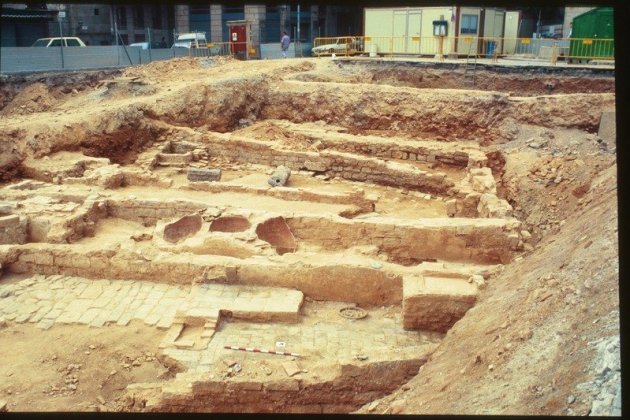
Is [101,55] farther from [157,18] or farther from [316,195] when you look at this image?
[157,18]

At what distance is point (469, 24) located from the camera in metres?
19.6

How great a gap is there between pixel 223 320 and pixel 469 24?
16.7 meters

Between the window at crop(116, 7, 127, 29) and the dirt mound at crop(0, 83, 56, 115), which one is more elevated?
the window at crop(116, 7, 127, 29)

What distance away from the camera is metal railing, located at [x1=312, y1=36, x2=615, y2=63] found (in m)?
18.1

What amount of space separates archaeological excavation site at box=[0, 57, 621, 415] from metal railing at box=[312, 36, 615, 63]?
103 inches

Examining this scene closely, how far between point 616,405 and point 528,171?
9.08 metres

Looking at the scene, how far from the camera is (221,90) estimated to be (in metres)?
16.6

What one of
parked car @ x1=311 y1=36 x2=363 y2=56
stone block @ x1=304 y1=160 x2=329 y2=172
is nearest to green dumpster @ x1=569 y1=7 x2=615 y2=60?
parked car @ x1=311 y1=36 x2=363 y2=56

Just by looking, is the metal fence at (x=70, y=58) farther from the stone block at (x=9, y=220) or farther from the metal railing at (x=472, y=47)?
the stone block at (x=9, y=220)

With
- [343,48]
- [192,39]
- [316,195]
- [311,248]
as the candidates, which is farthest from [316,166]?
[192,39]

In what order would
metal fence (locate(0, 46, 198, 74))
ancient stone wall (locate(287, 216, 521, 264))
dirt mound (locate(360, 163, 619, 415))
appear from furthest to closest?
metal fence (locate(0, 46, 198, 74))
ancient stone wall (locate(287, 216, 521, 264))
dirt mound (locate(360, 163, 619, 415))

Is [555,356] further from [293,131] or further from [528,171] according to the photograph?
[293,131]

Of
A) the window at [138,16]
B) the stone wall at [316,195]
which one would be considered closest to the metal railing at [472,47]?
the stone wall at [316,195]

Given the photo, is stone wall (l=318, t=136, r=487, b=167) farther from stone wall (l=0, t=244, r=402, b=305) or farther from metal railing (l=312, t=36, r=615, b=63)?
metal railing (l=312, t=36, r=615, b=63)
